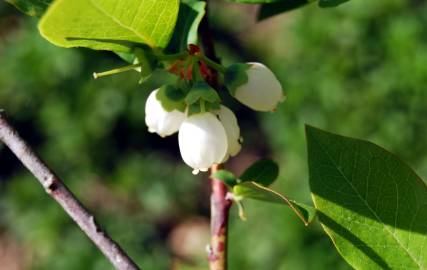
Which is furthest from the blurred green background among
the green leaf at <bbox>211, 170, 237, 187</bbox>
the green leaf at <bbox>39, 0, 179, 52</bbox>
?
the green leaf at <bbox>39, 0, 179, 52</bbox>

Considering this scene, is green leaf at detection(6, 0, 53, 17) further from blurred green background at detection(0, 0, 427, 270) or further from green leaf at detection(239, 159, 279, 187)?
blurred green background at detection(0, 0, 427, 270)

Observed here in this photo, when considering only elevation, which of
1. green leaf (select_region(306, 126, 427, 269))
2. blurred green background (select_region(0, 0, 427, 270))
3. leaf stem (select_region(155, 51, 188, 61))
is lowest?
blurred green background (select_region(0, 0, 427, 270))

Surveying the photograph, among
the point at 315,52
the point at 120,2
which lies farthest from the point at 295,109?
the point at 120,2

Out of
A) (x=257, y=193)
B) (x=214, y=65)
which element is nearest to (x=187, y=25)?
(x=214, y=65)

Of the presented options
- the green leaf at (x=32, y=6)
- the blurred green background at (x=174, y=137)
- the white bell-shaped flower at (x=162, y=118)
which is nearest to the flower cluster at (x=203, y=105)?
the white bell-shaped flower at (x=162, y=118)

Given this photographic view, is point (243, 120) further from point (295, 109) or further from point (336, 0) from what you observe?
point (336, 0)

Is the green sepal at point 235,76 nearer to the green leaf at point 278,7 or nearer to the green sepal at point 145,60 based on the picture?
the green sepal at point 145,60
